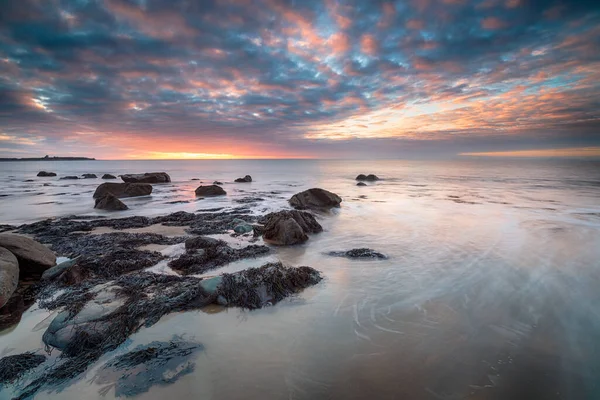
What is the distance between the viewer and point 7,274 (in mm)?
4668

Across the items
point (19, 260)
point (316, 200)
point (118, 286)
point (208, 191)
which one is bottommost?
point (208, 191)

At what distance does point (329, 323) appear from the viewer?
419 cm

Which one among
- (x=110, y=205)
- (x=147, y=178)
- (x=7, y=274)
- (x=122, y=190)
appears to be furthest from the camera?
(x=147, y=178)

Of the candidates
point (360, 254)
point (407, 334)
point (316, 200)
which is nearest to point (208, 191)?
point (316, 200)

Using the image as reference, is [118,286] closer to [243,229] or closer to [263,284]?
[263,284]

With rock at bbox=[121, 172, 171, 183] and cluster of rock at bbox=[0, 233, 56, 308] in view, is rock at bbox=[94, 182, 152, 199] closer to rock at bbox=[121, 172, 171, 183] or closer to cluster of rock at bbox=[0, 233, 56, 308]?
rock at bbox=[121, 172, 171, 183]

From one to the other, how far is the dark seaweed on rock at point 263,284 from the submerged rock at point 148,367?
1153 mm

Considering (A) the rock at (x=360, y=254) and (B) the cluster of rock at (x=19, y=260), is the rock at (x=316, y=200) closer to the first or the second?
(A) the rock at (x=360, y=254)

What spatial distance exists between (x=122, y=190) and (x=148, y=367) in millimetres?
19557

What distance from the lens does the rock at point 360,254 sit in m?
7.11

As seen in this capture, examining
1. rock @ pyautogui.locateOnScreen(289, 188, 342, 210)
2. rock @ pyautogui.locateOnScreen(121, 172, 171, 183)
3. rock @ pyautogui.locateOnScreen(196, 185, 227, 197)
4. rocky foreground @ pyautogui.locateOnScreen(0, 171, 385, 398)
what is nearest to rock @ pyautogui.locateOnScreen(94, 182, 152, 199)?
rock @ pyautogui.locateOnScreen(196, 185, 227, 197)

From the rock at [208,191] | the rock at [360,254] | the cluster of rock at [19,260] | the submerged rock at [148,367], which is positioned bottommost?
the rock at [208,191]

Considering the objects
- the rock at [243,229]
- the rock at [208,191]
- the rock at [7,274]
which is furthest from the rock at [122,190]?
the rock at [7,274]

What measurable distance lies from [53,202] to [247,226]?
49.3 ft
